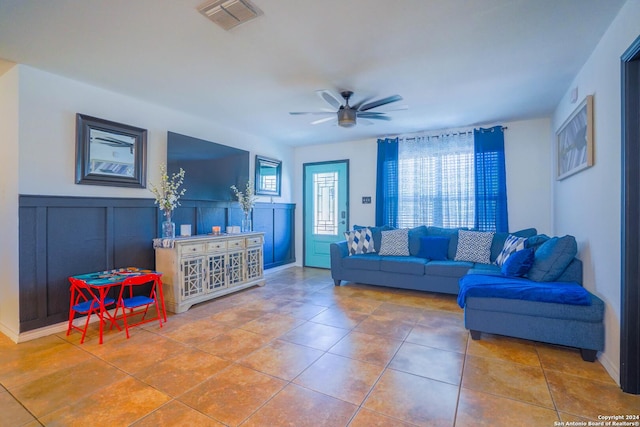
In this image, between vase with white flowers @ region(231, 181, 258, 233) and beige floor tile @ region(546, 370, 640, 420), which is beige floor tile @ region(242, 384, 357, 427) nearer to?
beige floor tile @ region(546, 370, 640, 420)

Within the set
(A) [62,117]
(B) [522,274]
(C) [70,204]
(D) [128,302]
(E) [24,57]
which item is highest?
(E) [24,57]

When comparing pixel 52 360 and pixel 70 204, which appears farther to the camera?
pixel 70 204

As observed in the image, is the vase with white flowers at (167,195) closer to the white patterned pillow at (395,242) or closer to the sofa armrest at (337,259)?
the sofa armrest at (337,259)

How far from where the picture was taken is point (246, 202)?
5016mm

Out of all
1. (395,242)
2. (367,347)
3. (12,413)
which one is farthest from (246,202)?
(12,413)

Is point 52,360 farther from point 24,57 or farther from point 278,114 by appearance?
point 278,114

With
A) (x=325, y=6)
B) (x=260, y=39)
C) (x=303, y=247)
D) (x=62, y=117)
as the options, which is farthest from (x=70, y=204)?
(x=303, y=247)

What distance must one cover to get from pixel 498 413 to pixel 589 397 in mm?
672

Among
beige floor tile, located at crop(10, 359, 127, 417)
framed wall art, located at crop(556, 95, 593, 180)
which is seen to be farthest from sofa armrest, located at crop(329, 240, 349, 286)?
beige floor tile, located at crop(10, 359, 127, 417)

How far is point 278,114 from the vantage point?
425 cm

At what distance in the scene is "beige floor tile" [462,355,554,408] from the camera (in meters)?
1.96

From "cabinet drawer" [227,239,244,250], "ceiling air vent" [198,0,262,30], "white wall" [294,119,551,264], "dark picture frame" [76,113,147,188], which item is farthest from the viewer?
"white wall" [294,119,551,264]

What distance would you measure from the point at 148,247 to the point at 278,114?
242 centimetres

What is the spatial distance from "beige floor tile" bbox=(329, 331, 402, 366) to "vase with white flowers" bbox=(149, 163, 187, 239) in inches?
95.5
